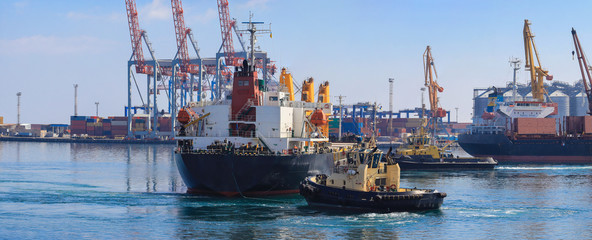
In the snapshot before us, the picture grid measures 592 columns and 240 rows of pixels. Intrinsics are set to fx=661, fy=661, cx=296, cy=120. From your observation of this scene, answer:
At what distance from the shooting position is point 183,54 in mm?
171125

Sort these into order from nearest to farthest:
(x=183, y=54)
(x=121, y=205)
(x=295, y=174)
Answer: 1. (x=121, y=205)
2. (x=295, y=174)
3. (x=183, y=54)

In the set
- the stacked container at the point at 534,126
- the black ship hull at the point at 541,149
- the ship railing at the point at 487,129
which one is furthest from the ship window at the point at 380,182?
the ship railing at the point at 487,129

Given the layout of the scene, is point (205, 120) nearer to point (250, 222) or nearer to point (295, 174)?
point (295, 174)

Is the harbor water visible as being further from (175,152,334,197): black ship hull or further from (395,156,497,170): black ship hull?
(395,156,497,170): black ship hull

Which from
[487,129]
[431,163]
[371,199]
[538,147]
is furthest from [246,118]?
[487,129]

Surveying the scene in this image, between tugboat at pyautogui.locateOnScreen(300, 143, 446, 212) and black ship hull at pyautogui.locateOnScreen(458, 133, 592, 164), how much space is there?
2778 inches

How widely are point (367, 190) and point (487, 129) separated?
8217 centimetres

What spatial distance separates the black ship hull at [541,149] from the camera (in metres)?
109

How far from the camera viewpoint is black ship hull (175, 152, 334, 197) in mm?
49031

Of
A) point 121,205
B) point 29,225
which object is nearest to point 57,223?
point 29,225

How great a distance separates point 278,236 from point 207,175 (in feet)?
47.6

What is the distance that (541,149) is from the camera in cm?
11000

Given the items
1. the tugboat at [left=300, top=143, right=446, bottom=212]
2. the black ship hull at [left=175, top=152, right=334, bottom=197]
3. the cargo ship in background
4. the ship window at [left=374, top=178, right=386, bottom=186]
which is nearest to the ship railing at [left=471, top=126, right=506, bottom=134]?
the cargo ship in background

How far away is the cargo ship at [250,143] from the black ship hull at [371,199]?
5704mm
